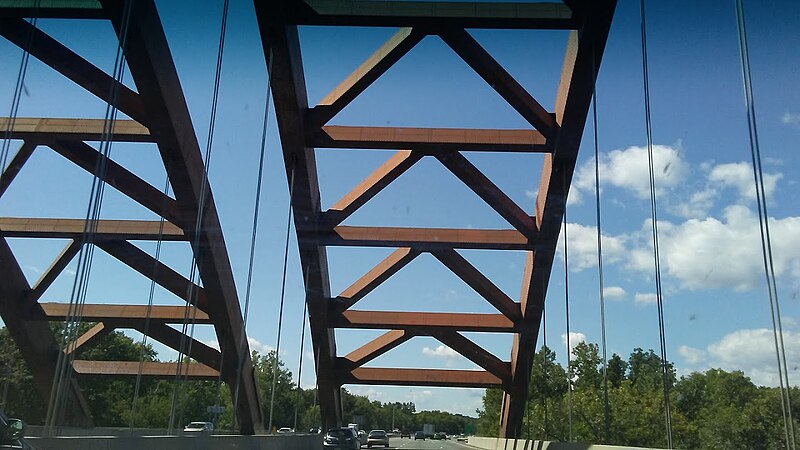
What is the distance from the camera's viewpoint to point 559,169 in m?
22.5

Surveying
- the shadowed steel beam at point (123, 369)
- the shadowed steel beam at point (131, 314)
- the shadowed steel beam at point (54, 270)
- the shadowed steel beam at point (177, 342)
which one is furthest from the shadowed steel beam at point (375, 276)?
the shadowed steel beam at point (54, 270)

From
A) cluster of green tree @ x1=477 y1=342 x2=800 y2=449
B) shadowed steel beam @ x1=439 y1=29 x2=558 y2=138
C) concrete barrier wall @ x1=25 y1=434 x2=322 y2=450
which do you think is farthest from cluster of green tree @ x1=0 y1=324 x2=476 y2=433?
cluster of green tree @ x1=477 y1=342 x2=800 y2=449

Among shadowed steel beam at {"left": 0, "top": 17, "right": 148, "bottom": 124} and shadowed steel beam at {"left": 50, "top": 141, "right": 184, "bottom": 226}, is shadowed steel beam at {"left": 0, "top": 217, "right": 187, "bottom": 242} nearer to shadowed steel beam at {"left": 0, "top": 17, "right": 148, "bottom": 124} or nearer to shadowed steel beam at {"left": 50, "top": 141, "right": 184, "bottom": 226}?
shadowed steel beam at {"left": 50, "top": 141, "right": 184, "bottom": 226}

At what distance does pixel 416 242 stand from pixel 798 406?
1246cm

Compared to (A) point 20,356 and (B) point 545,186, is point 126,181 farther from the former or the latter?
(B) point 545,186

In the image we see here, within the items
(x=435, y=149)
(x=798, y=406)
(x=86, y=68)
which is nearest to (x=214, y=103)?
(x=86, y=68)

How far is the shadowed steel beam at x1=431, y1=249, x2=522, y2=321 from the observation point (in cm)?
2792

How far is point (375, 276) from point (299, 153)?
8.42m

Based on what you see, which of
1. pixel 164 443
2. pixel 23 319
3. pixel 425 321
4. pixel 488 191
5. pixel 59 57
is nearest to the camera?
pixel 164 443

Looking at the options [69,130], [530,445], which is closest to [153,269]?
[69,130]

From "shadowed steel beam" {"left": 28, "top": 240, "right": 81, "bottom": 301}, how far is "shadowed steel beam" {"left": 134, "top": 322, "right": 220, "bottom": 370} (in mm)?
6034

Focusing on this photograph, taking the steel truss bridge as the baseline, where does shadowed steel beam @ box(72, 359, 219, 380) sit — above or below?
below

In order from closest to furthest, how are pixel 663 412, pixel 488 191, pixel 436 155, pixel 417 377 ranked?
1. pixel 436 155
2. pixel 488 191
3. pixel 417 377
4. pixel 663 412

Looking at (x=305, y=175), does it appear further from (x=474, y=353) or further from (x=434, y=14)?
(x=474, y=353)
